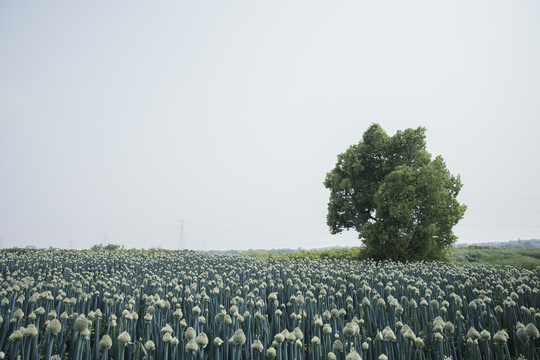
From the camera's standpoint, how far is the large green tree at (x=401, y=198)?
2053cm

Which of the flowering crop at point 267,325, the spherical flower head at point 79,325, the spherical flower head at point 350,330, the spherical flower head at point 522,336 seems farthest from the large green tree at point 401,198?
the spherical flower head at point 79,325

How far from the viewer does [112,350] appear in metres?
4.61

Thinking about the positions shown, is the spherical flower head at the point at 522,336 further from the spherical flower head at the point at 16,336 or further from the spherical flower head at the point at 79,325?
the spherical flower head at the point at 16,336

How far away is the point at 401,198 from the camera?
67.6ft

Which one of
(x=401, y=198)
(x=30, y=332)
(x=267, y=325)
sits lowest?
(x=267, y=325)

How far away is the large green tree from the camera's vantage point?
20531mm

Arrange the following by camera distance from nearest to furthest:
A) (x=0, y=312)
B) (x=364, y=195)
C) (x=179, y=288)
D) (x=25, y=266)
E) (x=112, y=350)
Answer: (x=112, y=350), (x=0, y=312), (x=179, y=288), (x=25, y=266), (x=364, y=195)

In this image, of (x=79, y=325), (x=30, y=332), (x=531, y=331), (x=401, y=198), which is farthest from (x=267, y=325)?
(x=401, y=198)

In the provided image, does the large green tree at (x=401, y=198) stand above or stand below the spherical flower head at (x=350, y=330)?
above

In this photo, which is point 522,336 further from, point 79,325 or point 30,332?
point 30,332

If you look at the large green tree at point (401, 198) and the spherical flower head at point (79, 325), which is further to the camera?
the large green tree at point (401, 198)

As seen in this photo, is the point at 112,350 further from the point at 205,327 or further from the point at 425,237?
the point at 425,237

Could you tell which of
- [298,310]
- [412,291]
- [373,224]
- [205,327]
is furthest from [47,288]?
[373,224]

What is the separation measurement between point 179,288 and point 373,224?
59.8ft
